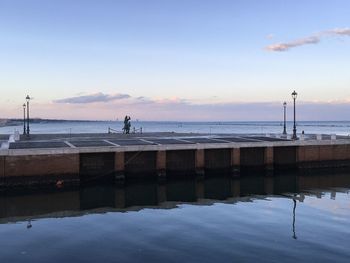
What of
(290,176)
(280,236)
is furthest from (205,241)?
(290,176)

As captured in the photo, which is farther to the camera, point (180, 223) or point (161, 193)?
point (161, 193)

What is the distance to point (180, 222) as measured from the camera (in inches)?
739

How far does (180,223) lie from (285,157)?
18657 mm

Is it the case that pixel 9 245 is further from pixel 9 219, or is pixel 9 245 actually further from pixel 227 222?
pixel 227 222

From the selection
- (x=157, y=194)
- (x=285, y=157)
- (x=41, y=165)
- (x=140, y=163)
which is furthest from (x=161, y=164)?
(x=285, y=157)

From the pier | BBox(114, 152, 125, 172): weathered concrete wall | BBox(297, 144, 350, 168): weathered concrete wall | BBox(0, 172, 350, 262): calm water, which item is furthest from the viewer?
BBox(297, 144, 350, 168): weathered concrete wall

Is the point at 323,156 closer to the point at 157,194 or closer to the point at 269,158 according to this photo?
the point at 269,158

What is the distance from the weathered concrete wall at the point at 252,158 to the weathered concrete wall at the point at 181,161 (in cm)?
427

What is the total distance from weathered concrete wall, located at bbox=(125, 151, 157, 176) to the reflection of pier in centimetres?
148

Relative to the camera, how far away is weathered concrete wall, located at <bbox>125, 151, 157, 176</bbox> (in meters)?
30.2

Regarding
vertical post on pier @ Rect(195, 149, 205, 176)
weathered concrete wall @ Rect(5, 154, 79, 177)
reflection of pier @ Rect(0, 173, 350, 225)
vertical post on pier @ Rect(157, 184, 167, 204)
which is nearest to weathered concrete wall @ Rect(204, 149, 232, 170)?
vertical post on pier @ Rect(195, 149, 205, 176)

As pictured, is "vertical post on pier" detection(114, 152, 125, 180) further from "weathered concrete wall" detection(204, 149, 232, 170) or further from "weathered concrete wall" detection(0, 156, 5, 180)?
"weathered concrete wall" detection(0, 156, 5, 180)

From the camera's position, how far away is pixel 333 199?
79.7ft

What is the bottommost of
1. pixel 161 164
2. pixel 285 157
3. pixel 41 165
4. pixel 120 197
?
pixel 120 197
